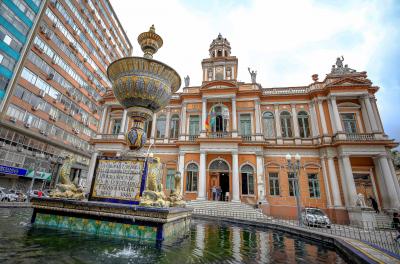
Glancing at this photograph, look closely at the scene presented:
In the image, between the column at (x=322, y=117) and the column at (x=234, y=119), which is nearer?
the column at (x=322, y=117)

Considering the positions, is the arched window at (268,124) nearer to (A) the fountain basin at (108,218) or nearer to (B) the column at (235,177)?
(B) the column at (235,177)

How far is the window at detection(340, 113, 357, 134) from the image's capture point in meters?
17.6

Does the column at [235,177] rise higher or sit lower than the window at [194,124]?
lower

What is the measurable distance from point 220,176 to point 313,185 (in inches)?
313

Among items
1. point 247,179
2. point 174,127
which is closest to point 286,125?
point 247,179

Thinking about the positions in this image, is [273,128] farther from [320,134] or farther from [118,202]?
[118,202]

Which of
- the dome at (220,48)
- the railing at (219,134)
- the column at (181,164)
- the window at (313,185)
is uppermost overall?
the dome at (220,48)

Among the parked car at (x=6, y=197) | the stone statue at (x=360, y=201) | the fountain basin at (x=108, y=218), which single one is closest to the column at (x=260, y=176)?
the stone statue at (x=360, y=201)

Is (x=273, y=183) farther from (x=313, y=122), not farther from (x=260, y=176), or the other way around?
(x=313, y=122)

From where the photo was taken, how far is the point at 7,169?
66.9 feet

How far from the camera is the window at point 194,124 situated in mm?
20128

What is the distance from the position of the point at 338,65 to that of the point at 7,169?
1360 inches

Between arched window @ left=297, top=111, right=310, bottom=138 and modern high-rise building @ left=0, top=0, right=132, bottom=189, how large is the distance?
71.1 ft

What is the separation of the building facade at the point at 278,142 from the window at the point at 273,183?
84 mm
